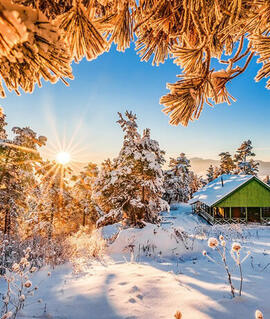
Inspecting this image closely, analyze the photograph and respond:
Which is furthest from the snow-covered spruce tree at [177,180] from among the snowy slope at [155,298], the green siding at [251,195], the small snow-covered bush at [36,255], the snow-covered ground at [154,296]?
the snowy slope at [155,298]

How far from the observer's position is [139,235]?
31.1 feet

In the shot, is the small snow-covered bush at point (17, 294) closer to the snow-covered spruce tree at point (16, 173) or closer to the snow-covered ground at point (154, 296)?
the snow-covered ground at point (154, 296)

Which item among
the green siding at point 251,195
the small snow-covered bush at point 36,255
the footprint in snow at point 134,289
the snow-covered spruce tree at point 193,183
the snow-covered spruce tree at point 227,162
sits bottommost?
the small snow-covered bush at point 36,255

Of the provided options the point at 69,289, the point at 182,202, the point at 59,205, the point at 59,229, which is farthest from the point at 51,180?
the point at 182,202

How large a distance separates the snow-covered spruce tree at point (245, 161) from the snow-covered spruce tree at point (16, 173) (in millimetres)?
42534

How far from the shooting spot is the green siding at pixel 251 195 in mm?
25750

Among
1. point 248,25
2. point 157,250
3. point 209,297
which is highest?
point 248,25

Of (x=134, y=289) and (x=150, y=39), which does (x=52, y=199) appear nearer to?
(x=134, y=289)

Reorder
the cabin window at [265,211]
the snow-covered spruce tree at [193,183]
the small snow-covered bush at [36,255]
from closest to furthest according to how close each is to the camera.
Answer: the small snow-covered bush at [36,255], the cabin window at [265,211], the snow-covered spruce tree at [193,183]

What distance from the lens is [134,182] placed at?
47.5 feet

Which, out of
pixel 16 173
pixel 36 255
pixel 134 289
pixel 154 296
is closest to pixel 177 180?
pixel 16 173

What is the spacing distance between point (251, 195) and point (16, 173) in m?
29.4

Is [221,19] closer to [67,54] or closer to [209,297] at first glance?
[67,54]

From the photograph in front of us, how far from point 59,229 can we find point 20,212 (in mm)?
7651
